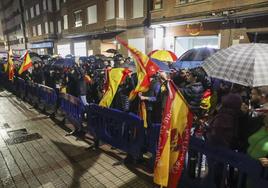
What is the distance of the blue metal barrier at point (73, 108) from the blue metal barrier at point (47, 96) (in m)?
0.84

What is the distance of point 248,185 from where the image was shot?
273 centimetres

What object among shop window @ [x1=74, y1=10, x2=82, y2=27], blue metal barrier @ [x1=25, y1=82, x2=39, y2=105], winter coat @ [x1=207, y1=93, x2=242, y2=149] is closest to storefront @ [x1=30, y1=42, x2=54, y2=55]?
shop window @ [x1=74, y1=10, x2=82, y2=27]

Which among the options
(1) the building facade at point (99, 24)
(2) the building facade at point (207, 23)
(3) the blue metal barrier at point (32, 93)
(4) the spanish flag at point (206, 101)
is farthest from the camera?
(1) the building facade at point (99, 24)

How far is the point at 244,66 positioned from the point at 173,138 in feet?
4.33

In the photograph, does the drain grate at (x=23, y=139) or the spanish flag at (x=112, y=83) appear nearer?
the spanish flag at (x=112, y=83)

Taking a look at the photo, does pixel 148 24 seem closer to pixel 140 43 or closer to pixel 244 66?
pixel 140 43

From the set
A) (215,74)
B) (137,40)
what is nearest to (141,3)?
(137,40)

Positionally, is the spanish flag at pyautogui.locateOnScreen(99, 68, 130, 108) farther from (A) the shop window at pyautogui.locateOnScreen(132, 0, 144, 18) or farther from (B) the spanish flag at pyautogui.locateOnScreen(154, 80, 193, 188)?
(A) the shop window at pyautogui.locateOnScreen(132, 0, 144, 18)

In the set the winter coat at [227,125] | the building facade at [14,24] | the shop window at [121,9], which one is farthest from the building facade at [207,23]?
the building facade at [14,24]

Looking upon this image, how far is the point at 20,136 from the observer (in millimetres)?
6613

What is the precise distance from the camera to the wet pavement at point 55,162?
13.9 feet

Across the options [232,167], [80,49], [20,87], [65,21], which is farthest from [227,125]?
[65,21]

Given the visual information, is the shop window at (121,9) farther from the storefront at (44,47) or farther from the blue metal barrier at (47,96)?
the storefront at (44,47)

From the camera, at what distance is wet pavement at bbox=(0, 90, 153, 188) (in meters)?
4.25
